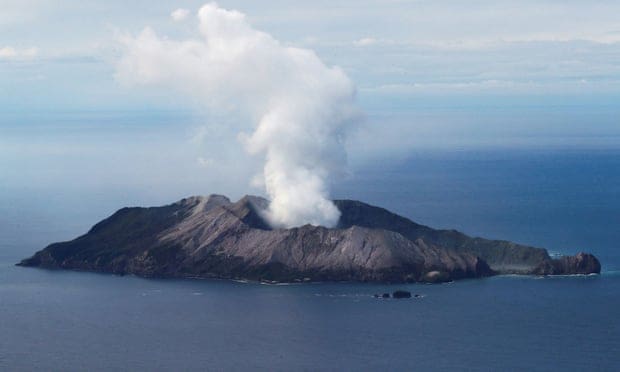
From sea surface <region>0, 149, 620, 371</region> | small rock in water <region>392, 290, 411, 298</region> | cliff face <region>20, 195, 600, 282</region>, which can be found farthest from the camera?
cliff face <region>20, 195, 600, 282</region>

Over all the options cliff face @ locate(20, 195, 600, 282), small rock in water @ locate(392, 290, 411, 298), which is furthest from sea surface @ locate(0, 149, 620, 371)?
cliff face @ locate(20, 195, 600, 282)

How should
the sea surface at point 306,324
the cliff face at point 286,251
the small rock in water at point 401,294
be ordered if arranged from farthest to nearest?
the cliff face at point 286,251
the small rock in water at point 401,294
the sea surface at point 306,324

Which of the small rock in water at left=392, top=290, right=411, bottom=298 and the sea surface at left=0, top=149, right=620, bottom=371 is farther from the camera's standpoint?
the small rock in water at left=392, top=290, right=411, bottom=298

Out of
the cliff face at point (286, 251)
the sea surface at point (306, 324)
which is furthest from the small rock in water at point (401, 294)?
the cliff face at point (286, 251)

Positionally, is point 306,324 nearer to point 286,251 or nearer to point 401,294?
point 401,294

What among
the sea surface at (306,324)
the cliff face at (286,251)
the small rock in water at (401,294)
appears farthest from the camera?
the cliff face at (286,251)

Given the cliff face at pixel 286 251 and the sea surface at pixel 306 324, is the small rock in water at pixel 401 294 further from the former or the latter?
the cliff face at pixel 286 251

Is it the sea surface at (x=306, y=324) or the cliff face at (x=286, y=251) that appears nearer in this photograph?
the sea surface at (x=306, y=324)

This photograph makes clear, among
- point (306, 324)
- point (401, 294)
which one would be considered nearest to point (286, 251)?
point (401, 294)

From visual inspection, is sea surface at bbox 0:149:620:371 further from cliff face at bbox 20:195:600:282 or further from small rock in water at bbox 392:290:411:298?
cliff face at bbox 20:195:600:282
